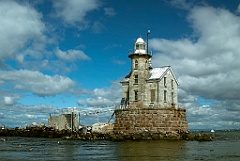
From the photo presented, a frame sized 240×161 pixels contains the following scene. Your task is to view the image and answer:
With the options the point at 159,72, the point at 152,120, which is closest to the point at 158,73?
the point at 159,72

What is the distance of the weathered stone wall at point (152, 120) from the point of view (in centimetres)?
4272

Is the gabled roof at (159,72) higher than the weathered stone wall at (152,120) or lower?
higher

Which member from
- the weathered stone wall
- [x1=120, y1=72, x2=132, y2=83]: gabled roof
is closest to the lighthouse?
the weathered stone wall

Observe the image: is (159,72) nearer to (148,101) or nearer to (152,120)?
(148,101)

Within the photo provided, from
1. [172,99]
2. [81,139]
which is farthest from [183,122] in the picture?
[81,139]

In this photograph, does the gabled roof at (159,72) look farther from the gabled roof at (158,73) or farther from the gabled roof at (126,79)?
the gabled roof at (126,79)

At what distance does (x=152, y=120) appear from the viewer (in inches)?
1688

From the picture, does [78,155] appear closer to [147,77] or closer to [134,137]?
[134,137]

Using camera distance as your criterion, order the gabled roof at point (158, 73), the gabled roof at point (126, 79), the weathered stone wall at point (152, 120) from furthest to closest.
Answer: the gabled roof at point (126, 79), the gabled roof at point (158, 73), the weathered stone wall at point (152, 120)

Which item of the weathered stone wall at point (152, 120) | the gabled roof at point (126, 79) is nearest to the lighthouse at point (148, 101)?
the weathered stone wall at point (152, 120)

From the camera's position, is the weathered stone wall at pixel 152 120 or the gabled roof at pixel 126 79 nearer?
the weathered stone wall at pixel 152 120

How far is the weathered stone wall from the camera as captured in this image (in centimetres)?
4272

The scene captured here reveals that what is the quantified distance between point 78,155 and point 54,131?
25.6 meters

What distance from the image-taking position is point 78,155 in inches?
1069
